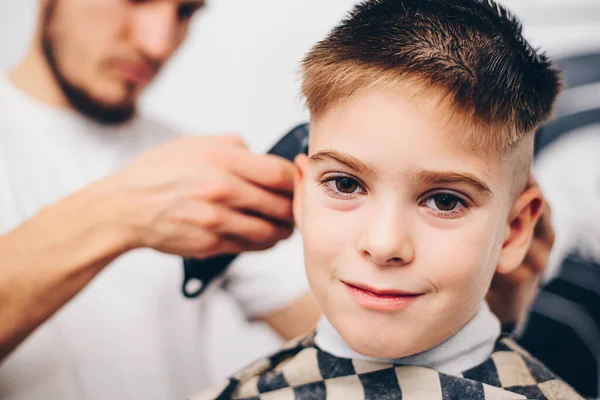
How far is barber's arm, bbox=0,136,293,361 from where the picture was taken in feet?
2.39

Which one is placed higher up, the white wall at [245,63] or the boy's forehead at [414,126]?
the boy's forehead at [414,126]

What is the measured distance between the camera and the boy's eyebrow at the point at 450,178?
1.69ft

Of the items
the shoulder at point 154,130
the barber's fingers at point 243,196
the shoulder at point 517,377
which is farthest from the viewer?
the shoulder at point 154,130

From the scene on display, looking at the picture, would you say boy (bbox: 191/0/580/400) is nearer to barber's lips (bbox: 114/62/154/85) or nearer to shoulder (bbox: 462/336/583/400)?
shoulder (bbox: 462/336/583/400)

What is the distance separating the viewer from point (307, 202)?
59 cm

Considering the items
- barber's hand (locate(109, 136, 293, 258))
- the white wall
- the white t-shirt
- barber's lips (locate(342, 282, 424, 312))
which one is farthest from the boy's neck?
the white wall

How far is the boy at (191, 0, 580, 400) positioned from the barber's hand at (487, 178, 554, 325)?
0.20 meters

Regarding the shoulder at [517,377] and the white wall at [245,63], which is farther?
the white wall at [245,63]

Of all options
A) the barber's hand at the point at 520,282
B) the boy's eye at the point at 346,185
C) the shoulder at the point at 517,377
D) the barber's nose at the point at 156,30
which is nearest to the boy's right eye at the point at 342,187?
the boy's eye at the point at 346,185

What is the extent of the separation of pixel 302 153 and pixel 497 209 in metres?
0.27

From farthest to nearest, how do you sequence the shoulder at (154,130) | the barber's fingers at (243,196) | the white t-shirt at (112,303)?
the shoulder at (154,130) < the white t-shirt at (112,303) < the barber's fingers at (243,196)

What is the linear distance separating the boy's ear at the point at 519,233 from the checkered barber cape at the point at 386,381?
0.38 feet

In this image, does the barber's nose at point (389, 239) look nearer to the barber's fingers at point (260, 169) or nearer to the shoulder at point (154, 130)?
the barber's fingers at point (260, 169)

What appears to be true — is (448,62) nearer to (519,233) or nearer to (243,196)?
(519,233)
